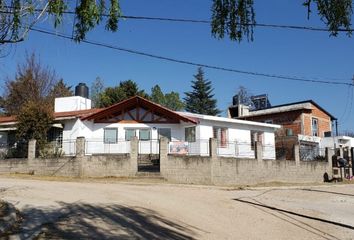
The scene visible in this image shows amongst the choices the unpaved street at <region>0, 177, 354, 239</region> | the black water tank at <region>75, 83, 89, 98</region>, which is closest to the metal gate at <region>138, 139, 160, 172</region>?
the unpaved street at <region>0, 177, 354, 239</region>

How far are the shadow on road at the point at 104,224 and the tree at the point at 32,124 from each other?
1756 cm

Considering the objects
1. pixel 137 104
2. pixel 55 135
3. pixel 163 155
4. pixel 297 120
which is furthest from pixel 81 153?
pixel 297 120

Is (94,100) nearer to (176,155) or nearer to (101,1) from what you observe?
(176,155)

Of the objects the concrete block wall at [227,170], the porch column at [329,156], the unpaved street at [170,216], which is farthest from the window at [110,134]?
the porch column at [329,156]

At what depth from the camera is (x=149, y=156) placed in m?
29.7

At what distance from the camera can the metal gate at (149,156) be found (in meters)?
27.6

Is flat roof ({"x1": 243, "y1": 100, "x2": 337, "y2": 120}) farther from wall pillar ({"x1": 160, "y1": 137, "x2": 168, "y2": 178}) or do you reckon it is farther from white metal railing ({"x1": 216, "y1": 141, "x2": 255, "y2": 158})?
wall pillar ({"x1": 160, "y1": 137, "x2": 168, "y2": 178})

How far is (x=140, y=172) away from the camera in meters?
26.7

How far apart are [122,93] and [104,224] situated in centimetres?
4318

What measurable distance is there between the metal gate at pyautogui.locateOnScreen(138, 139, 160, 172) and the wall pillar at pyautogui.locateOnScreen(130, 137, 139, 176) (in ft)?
2.11

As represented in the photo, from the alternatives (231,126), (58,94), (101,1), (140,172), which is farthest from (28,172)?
(58,94)

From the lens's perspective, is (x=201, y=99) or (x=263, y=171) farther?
(x=201, y=99)

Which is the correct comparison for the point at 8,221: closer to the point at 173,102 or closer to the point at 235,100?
the point at 235,100

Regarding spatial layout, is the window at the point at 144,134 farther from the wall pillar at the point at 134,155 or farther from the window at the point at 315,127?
the window at the point at 315,127
